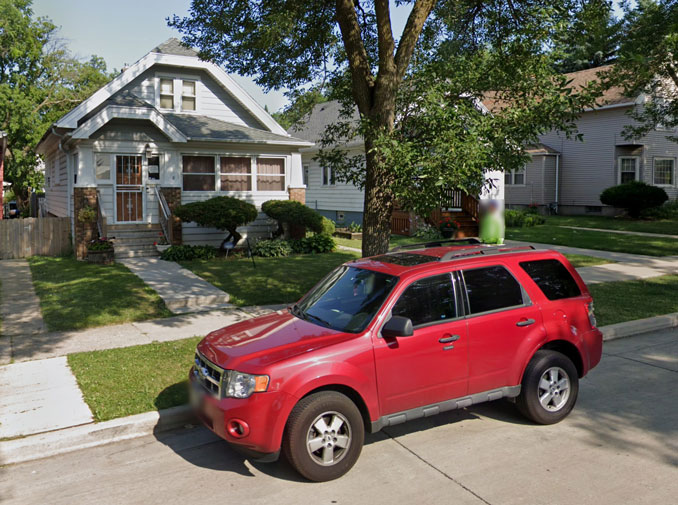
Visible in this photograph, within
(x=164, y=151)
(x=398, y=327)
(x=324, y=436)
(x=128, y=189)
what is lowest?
(x=324, y=436)

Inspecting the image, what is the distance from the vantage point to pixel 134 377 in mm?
6895

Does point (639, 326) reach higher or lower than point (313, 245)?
lower

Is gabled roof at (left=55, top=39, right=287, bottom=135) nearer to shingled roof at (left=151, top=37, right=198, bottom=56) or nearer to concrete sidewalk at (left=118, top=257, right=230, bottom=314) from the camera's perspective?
shingled roof at (left=151, top=37, right=198, bottom=56)

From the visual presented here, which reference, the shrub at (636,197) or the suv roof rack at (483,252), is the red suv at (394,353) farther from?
the shrub at (636,197)

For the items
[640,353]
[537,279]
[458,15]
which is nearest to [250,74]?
[458,15]

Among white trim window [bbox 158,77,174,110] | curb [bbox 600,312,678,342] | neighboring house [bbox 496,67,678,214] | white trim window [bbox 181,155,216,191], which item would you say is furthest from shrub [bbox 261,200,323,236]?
neighboring house [bbox 496,67,678,214]

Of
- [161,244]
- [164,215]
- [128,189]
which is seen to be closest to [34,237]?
[128,189]

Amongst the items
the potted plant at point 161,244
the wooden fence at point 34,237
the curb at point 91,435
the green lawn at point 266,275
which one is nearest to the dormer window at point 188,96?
the potted plant at point 161,244

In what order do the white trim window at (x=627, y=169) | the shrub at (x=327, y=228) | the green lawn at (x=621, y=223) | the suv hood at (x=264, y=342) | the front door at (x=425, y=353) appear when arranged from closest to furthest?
the suv hood at (x=264, y=342)
the front door at (x=425, y=353)
the shrub at (x=327, y=228)
the green lawn at (x=621, y=223)
the white trim window at (x=627, y=169)

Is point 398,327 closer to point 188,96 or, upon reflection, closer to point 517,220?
point 188,96

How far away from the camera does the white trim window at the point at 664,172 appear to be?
1202 inches

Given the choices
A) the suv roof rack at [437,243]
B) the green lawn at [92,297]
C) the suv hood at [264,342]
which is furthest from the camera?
the green lawn at [92,297]

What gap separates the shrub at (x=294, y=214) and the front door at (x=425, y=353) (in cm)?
1312

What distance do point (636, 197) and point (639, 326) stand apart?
19664 mm
